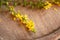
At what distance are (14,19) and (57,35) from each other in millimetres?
351

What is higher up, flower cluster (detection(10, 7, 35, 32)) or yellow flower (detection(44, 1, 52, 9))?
yellow flower (detection(44, 1, 52, 9))

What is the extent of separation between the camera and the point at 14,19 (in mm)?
1571

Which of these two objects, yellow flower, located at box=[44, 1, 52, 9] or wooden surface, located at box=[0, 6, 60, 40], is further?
yellow flower, located at box=[44, 1, 52, 9]

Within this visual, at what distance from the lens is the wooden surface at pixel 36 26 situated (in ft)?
4.91

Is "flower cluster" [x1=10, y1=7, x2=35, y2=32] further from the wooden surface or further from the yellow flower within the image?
the yellow flower

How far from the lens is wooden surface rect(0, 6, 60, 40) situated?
1.50m

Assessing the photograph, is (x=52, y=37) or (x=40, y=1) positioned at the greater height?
(x=40, y=1)

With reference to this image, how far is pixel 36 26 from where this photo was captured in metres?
1.59

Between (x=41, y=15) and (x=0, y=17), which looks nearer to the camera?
(x=0, y=17)

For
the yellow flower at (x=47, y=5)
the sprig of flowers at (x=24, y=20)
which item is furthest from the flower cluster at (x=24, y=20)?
the yellow flower at (x=47, y=5)

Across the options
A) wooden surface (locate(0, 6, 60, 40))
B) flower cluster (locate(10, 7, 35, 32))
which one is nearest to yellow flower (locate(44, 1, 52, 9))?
wooden surface (locate(0, 6, 60, 40))

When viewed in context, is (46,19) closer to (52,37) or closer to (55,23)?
(55,23)

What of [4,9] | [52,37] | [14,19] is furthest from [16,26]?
[52,37]

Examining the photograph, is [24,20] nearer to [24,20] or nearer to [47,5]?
[24,20]
